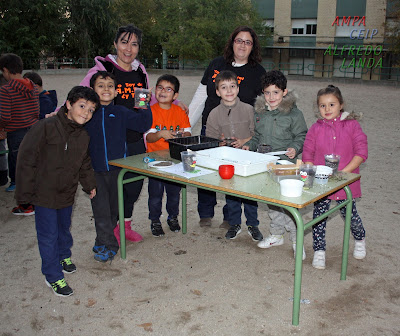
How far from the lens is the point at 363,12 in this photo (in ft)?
105

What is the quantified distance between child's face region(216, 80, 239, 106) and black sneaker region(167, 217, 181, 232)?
4.72 feet

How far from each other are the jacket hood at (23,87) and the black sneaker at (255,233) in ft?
10.6

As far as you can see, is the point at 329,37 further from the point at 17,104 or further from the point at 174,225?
the point at 174,225

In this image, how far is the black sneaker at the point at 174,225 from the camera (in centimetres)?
471

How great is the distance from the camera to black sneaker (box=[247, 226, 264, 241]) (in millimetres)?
4446

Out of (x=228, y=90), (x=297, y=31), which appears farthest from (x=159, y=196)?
(x=297, y=31)

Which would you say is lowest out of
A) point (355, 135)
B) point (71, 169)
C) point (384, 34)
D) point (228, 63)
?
point (71, 169)

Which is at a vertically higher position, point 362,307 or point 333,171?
point 333,171

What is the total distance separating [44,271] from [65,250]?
1.16ft

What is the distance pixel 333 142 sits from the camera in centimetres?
368

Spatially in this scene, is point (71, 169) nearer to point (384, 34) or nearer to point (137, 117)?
point (137, 117)

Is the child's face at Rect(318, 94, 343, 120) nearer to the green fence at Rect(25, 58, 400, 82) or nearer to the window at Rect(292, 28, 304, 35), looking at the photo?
the green fence at Rect(25, 58, 400, 82)

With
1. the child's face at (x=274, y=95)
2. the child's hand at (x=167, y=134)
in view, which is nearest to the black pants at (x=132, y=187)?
the child's hand at (x=167, y=134)

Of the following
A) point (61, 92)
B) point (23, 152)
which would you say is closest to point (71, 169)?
point (23, 152)
